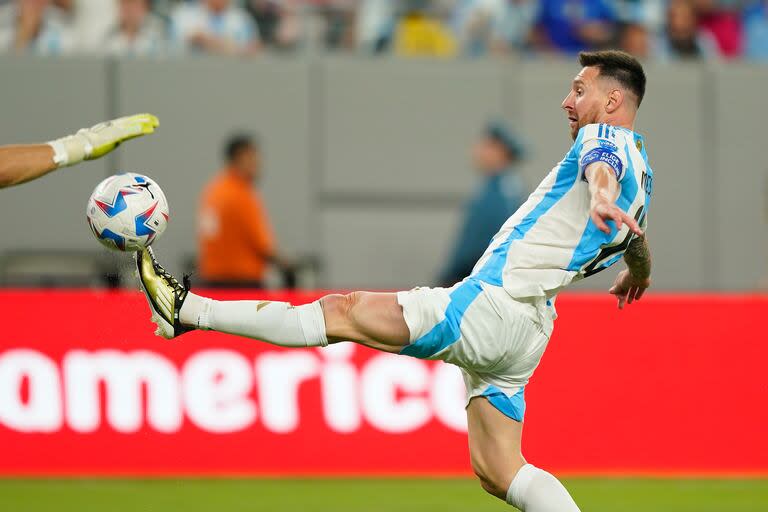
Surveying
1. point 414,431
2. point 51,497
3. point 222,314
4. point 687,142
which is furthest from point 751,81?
point 222,314

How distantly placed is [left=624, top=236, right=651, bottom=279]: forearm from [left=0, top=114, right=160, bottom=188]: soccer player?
7.41 ft

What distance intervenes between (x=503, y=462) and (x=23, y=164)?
8.19 ft

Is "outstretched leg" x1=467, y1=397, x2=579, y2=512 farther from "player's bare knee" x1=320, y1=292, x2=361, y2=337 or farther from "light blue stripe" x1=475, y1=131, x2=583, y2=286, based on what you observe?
"player's bare knee" x1=320, y1=292, x2=361, y2=337

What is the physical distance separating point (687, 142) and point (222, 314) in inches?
373

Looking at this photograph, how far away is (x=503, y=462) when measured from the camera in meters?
5.48

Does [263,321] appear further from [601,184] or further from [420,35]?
[420,35]

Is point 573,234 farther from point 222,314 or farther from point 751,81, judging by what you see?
point 751,81

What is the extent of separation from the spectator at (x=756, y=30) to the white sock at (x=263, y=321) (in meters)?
10.1

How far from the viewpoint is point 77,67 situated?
12.8m

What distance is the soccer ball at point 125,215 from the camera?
17.7ft

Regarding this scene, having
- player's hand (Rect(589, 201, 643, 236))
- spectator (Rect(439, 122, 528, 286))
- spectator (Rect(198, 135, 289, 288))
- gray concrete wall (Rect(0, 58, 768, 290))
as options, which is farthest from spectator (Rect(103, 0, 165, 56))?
player's hand (Rect(589, 201, 643, 236))

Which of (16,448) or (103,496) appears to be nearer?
(103,496)

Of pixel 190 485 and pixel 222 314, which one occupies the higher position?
pixel 222 314

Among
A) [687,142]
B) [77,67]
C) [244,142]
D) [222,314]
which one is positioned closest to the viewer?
[222,314]
